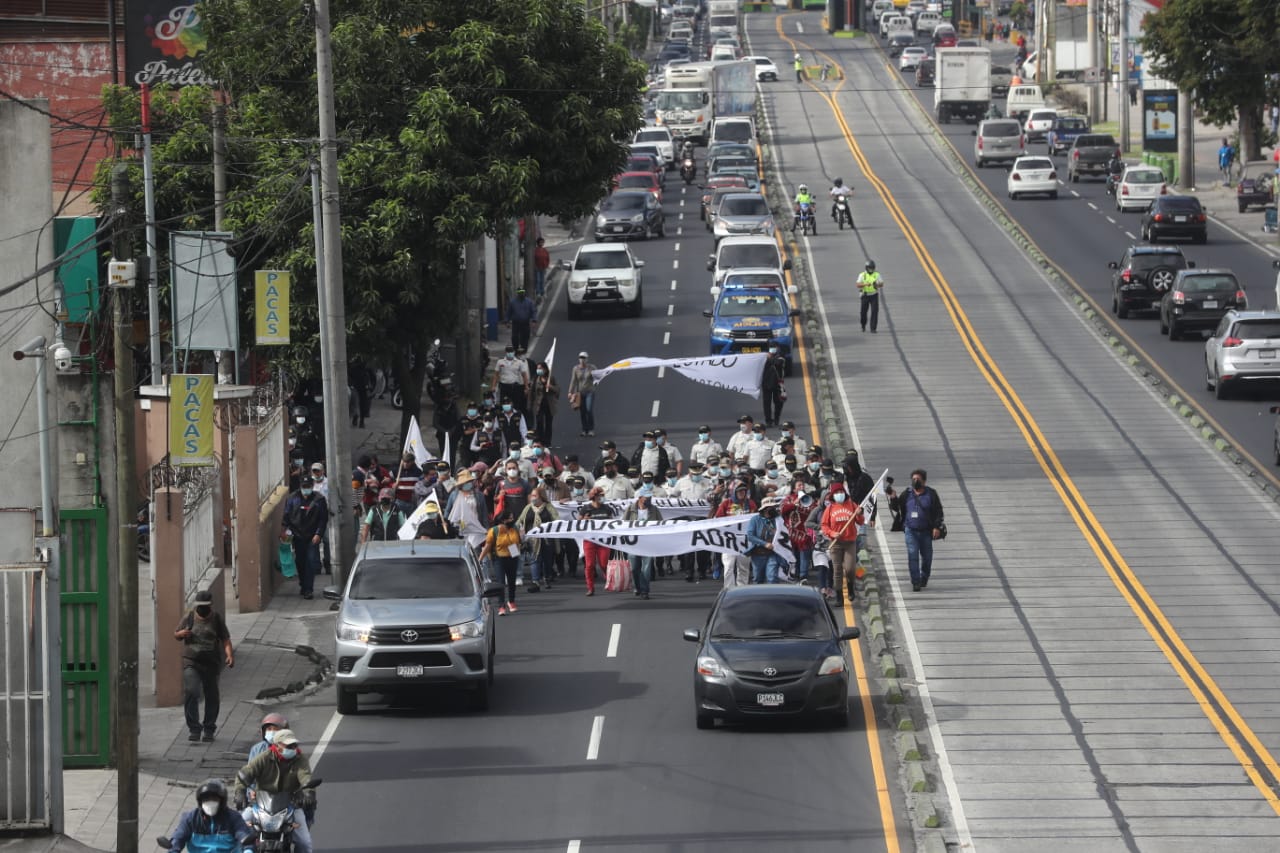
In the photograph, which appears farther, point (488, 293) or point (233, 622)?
point (488, 293)

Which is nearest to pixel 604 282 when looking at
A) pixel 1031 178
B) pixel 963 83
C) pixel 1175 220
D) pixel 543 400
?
pixel 543 400

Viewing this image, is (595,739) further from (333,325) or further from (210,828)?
(333,325)

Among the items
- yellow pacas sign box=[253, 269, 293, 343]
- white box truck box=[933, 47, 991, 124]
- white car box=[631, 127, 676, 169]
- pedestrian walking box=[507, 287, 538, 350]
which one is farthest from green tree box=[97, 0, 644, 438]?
white box truck box=[933, 47, 991, 124]

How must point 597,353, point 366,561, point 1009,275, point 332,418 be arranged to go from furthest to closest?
point 1009,275 < point 597,353 < point 332,418 < point 366,561

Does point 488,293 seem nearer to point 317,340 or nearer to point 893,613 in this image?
point 317,340

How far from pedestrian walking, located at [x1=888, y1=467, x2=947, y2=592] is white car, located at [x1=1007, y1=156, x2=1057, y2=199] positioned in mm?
45922

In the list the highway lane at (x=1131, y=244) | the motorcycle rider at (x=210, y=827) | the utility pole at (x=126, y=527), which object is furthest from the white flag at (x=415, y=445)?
the motorcycle rider at (x=210, y=827)

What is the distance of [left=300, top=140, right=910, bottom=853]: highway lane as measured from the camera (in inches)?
703

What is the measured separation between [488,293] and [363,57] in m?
16.7

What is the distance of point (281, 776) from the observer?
623 inches

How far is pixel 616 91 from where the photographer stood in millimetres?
36594

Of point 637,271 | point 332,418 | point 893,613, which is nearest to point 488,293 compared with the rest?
point 637,271

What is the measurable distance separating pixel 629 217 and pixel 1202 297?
23750 mm

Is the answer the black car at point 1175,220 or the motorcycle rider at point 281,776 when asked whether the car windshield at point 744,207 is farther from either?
the motorcycle rider at point 281,776
